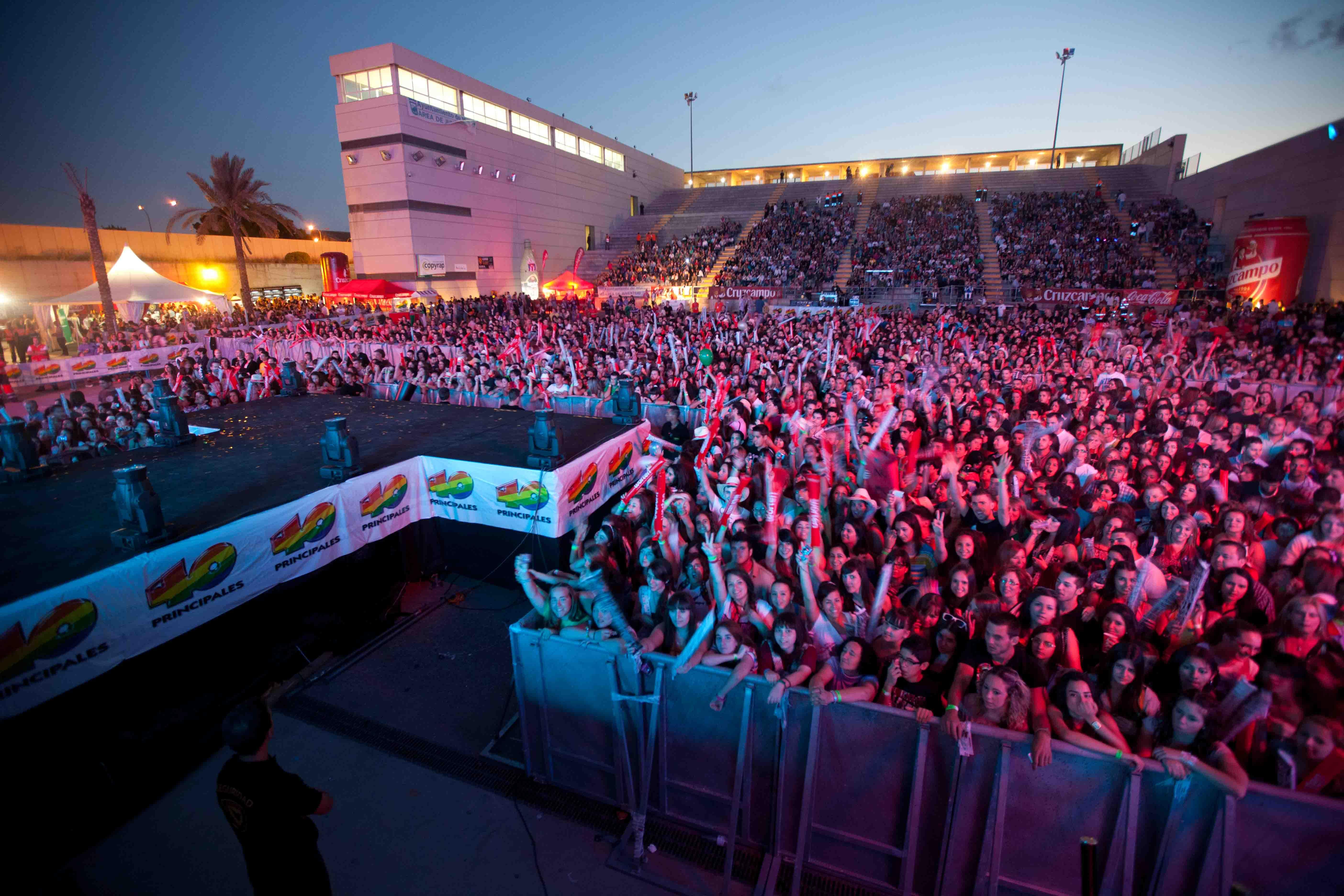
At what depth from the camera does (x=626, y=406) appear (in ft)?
25.4

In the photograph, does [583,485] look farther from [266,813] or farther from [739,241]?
[739,241]

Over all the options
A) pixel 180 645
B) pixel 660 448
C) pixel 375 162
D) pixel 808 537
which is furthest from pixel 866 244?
pixel 180 645

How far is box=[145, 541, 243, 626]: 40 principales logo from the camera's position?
411 cm

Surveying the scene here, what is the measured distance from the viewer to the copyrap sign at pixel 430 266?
29.4 meters

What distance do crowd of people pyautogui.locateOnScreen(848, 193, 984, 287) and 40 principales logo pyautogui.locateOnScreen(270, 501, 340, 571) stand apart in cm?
2483

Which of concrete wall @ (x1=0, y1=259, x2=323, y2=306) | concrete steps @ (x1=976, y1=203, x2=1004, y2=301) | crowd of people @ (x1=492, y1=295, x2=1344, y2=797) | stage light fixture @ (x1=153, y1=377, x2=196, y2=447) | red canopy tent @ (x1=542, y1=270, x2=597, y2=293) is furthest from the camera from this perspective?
red canopy tent @ (x1=542, y1=270, x2=597, y2=293)

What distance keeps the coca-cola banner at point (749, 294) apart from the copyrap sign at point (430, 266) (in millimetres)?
14957

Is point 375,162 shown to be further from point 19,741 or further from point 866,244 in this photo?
point 19,741

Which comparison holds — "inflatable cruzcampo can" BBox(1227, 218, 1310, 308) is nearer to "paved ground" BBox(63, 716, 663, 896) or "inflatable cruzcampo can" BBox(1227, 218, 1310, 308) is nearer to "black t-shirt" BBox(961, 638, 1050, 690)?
"black t-shirt" BBox(961, 638, 1050, 690)

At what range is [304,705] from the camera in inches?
199

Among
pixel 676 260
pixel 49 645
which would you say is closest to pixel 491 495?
pixel 49 645

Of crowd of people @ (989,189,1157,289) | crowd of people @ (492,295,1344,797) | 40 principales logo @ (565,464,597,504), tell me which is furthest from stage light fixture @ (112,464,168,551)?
crowd of people @ (989,189,1157,289)

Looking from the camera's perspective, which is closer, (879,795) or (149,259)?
(879,795)

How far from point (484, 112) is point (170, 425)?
1263 inches
